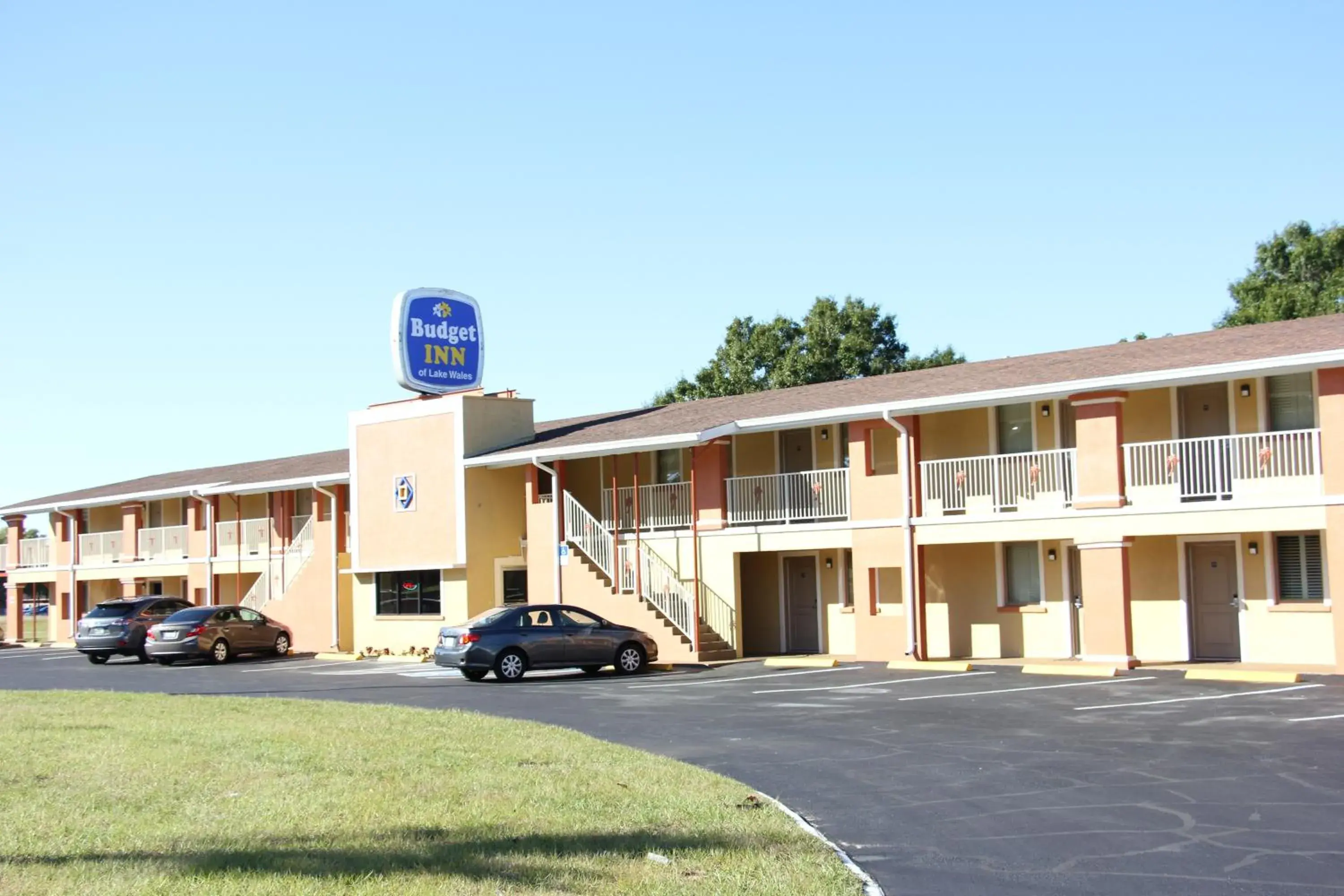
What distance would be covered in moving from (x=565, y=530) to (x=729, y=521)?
3930 millimetres

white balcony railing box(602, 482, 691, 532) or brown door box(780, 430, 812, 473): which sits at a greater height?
brown door box(780, 430, 812, 473)

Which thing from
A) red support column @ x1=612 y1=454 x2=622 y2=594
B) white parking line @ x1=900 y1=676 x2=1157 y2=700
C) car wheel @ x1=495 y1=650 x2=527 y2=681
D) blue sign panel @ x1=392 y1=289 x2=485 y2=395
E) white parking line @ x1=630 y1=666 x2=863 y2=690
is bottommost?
white parking line @ x1=630 y1=666 x2=863 y2=690

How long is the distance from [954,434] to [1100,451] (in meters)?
3.80

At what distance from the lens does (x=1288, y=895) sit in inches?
313

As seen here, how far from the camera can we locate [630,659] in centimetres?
2567

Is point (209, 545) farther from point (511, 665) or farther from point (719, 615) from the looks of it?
point (511, 665)

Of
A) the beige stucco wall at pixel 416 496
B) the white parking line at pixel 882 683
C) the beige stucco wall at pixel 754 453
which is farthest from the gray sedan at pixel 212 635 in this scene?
the white parking line at pixel 882 683

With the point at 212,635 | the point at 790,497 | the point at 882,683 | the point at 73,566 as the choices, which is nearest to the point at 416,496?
the point at 212,635

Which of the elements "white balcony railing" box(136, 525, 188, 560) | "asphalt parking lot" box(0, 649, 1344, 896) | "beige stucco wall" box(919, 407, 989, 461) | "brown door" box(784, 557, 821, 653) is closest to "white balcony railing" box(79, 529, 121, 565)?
"white balcony railing" box(136, 525, 188, 560)

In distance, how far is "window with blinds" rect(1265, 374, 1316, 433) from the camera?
21.9 meters

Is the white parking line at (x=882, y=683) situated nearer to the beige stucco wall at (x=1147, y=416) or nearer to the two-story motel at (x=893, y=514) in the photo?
the two-story motel at (x=893, y=514)

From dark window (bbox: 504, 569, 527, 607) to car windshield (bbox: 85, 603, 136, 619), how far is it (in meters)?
8.97

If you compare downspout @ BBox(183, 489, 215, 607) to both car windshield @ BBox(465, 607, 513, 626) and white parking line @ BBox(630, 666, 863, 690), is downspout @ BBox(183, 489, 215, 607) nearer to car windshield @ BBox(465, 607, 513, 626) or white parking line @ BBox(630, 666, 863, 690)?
car windshield @ BBox(465, 607, 513, 626)

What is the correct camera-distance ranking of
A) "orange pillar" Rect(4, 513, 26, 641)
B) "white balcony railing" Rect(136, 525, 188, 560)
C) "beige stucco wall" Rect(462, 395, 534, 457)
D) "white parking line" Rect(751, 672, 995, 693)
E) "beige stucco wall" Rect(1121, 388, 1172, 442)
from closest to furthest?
"white parking line" Rect(751, 672, 995, 693), "beige stucco wall" Rect(1121, 388, 1172, 442), "beige stucco wall" Rect(462, 395, 534, 457), "white balcony railing" Rect(136, 525, 188, 560), "orange pillar" Rect(4, 513, 26, 641)
